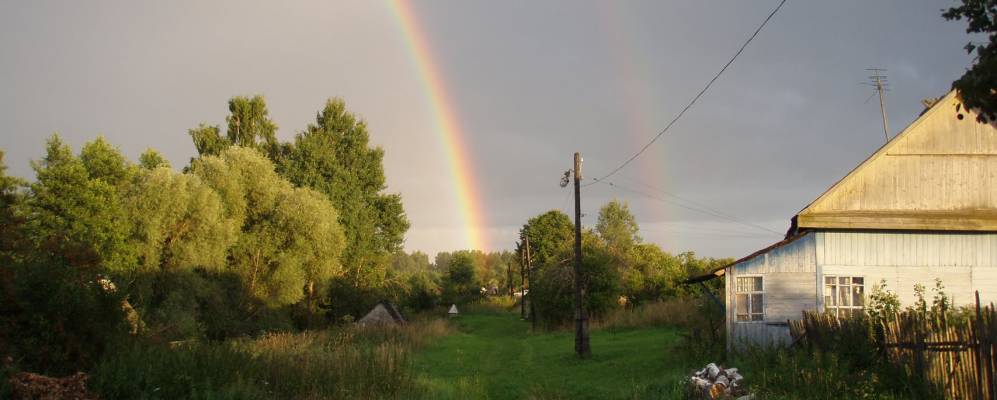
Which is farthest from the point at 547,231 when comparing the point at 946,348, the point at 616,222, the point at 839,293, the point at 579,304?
the point at 946,348

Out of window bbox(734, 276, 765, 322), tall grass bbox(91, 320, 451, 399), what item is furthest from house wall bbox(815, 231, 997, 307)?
tall grass bbox(91, 320, 451, 399)

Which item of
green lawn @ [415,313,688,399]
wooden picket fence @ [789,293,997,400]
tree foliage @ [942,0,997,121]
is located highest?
tree foliage @ [942,0,997,121]

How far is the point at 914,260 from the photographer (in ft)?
67.2

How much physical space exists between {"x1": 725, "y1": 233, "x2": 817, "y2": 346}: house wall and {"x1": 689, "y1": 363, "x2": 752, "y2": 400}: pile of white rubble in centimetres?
540

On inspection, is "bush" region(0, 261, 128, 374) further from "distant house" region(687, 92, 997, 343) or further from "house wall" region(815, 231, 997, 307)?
"house wall" region(815, 231, 997, 307)

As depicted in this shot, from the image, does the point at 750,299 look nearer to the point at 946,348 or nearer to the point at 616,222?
the point at 946,348

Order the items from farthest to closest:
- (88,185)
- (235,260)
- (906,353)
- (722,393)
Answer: (235,260)
(88,185)
(722,393)
(906,353)

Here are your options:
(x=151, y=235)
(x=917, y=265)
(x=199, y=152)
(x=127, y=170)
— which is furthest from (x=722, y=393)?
(x=199, y=152)

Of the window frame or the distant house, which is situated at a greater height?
the distant house

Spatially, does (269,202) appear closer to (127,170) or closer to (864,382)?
(127,170)

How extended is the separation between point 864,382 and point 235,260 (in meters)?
34.5

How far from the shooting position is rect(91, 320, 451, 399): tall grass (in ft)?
38.9

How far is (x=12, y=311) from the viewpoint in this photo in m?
12.7

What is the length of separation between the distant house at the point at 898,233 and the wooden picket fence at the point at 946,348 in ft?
20.0
